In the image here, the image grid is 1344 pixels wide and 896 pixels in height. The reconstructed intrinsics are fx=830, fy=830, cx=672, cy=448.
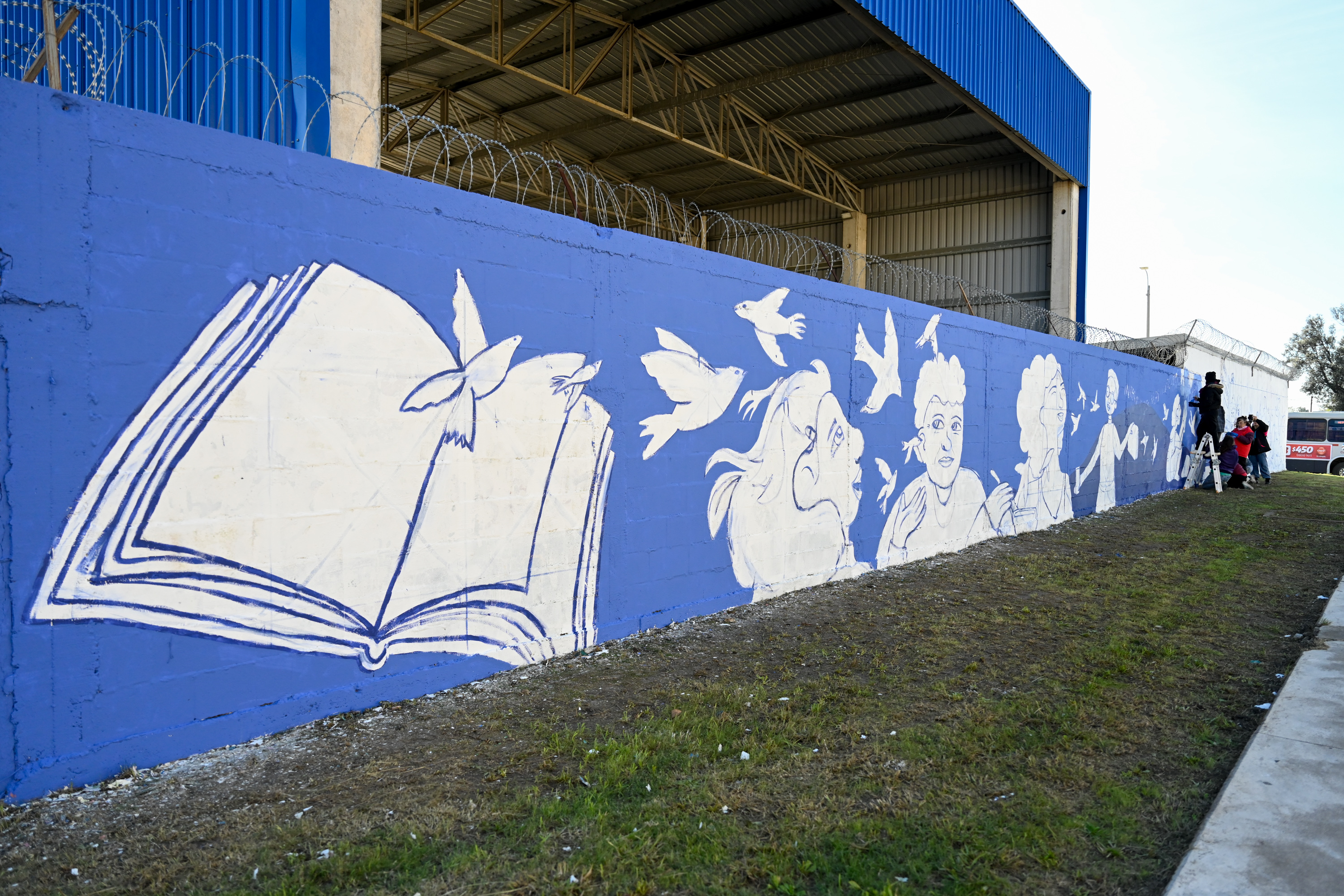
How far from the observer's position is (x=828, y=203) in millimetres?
19406

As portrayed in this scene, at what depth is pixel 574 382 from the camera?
15.1 feet

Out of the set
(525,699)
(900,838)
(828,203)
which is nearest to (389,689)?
(525,699)

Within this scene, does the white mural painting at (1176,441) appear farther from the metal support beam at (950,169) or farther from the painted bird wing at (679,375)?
the painted bird wing at (679,375)

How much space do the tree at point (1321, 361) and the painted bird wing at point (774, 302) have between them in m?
47.7

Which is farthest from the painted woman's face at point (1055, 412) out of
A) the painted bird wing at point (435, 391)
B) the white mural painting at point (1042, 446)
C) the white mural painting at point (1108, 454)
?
the painted bird wing at point (435, 391)

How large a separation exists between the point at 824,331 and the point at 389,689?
4.27 m

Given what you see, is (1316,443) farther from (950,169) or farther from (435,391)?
(435,391)

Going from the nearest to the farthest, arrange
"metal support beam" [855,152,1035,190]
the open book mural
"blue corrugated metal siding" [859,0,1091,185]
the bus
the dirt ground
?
the dirt ground < the open book mural < "blue corrugated metal siding" [859,0,1091,185] < "metal support beam" [855,152,1035,190] < the bus

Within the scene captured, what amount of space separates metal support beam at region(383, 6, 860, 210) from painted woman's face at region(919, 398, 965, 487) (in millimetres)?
7116

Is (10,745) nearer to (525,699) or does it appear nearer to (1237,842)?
(525,699)

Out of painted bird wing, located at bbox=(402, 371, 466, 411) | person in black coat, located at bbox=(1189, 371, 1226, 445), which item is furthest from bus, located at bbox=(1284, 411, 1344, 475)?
painted bird wing, located at bbox=(402, 371, 466, 411)

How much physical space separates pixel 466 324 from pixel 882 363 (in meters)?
4.28

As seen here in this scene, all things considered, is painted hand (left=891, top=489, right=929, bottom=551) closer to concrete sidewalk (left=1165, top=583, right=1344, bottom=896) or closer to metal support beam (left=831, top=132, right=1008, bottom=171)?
concrete sidewalk (left=1165, top=583, right=1344, bottom=896)

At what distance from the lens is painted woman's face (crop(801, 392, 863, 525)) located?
6578mm
